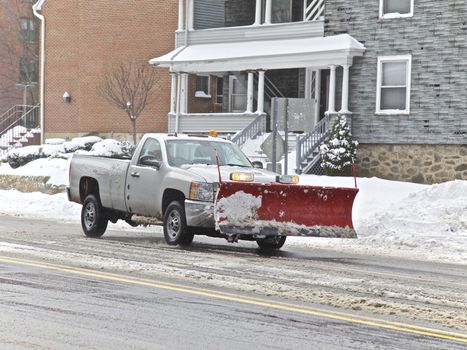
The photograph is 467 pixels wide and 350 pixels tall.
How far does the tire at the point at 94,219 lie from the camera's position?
17219 millimetres

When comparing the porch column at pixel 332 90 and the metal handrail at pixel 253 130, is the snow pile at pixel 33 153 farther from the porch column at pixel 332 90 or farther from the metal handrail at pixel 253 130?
the porch column at pixel 332 90

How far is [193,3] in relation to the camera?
38062mm

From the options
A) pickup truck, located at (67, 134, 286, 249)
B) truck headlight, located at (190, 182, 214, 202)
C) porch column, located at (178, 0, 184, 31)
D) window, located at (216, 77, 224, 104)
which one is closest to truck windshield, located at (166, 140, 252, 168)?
pickup truck, located at (67, 134, 286, 249)

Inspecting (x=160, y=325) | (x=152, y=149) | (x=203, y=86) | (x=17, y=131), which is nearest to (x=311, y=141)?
(x=203, y=86)

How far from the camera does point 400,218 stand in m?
19.2

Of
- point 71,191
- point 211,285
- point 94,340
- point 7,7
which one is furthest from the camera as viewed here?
point 7,7

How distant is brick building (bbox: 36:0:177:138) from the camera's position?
40.3 meters

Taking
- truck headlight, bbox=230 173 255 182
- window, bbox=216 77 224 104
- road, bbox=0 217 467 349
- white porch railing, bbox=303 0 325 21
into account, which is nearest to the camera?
road, bbox=0 217 467 349

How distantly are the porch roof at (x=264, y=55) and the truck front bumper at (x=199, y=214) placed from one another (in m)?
17.3

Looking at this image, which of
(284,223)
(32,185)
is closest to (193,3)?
(32,185)

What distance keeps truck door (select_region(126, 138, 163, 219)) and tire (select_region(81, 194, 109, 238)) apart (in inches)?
37.8

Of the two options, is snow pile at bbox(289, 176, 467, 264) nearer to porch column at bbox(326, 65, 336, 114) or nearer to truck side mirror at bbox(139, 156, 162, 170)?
truck side mirror at bbox(139, 156, 162, 170)

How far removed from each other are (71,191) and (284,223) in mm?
5046

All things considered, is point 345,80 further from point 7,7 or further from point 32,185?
point 7,7
